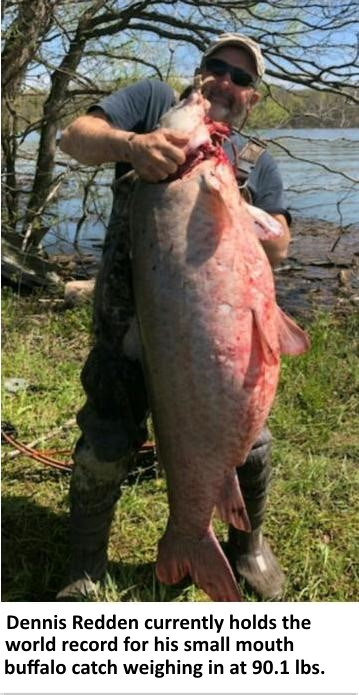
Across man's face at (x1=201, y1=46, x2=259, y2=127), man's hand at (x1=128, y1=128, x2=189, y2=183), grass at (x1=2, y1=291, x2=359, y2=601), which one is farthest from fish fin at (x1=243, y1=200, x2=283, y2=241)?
grass at (x1=2, y1=291, x2=359, y2=601)

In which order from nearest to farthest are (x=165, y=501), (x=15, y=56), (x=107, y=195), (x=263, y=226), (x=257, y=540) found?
(x=263, y=226) → (x=257, y=540) → (x=165, y=501) → (x=15, y=56) → (x=107, y=195)

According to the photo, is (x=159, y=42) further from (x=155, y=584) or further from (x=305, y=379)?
(x=155, y=584)

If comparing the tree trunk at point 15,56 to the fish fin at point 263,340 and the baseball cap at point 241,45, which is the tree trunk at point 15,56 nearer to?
the baseball cap at point 241,45

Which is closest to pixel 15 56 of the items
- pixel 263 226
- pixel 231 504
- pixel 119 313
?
pixel 119 313

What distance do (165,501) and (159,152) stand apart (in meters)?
2.25

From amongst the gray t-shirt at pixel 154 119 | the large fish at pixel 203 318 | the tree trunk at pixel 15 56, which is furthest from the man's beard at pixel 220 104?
the tree trunk at pixel 15 56

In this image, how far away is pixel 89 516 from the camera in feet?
10.8

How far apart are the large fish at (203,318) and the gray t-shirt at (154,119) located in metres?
0.55

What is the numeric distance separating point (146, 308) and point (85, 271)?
806 centimetres

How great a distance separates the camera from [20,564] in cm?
356

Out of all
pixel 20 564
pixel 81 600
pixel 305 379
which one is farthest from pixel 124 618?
pixel 305 379

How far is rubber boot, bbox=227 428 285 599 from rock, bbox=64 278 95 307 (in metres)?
5.08

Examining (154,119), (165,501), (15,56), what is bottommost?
(165,501)

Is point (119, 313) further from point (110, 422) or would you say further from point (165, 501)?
point (165, 501)
